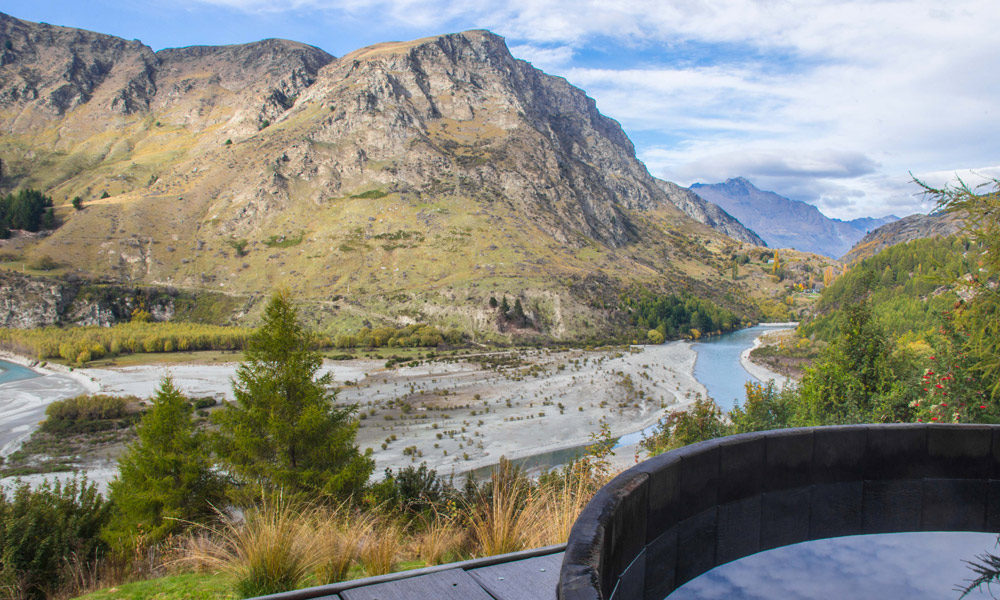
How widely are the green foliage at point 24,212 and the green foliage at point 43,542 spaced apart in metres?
100.0

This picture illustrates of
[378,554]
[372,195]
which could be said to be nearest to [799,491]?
[378,554]

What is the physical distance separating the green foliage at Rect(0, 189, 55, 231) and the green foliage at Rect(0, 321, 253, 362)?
2889cm

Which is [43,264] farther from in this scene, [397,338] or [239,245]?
[397,338]

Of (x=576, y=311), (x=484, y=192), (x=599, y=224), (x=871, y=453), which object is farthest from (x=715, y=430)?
(x=599, y=224)

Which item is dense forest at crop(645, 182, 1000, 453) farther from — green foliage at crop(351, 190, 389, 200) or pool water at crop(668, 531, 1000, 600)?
green foliage at crop(351, 190, 389, 200)

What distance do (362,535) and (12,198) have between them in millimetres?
119969

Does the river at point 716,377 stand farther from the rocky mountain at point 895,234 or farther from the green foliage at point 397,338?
the rocky mountain at point 895,234

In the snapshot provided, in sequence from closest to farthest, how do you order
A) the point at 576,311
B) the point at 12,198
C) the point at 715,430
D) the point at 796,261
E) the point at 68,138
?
the point at 715,430, the point at 576,311, the point at 12,198, the point at 68,138, the point at 796,261

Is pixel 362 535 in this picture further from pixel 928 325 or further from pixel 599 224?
pixel 599 224

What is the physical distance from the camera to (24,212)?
8525cm

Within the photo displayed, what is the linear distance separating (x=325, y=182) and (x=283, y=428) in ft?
305

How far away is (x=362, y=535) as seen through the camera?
499 centimetres

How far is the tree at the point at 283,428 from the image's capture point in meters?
12.9

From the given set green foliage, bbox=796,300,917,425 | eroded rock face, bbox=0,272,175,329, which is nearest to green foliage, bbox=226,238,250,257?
eroded rock face, bbox=0,272,175,329
